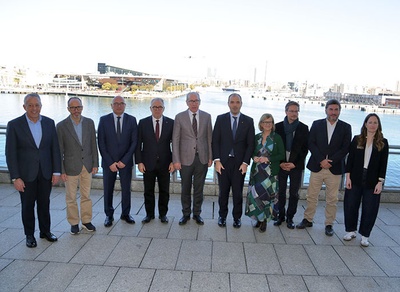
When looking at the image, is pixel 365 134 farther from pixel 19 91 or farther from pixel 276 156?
pixel 19 91

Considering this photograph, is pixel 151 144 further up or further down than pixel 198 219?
further up

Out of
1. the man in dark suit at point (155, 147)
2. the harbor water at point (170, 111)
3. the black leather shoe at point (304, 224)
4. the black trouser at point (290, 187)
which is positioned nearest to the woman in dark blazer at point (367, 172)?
the black leather shoe at point (304, 224)

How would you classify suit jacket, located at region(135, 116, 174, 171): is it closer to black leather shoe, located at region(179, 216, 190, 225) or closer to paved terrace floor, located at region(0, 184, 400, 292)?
black leather shoe, located at region(179, 216, 190, 225)

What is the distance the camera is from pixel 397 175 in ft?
15.7

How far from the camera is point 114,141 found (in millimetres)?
3588

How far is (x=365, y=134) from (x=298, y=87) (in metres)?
106

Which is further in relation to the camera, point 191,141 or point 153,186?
point 153,186

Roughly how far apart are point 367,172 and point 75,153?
131 inches

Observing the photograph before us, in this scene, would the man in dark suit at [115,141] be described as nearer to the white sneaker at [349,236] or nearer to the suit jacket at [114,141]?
the suit jacket at [114,141]

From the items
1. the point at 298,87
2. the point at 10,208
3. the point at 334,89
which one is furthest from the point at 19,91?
the point at 334,89

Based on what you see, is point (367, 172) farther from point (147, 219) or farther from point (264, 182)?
point (147, 219)

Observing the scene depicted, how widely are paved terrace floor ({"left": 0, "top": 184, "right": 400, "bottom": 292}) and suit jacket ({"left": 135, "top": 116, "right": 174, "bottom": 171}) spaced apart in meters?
0.83

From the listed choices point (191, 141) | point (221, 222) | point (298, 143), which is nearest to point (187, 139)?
point (191, 141)

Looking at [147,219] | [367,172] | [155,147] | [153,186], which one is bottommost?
[147,219]
